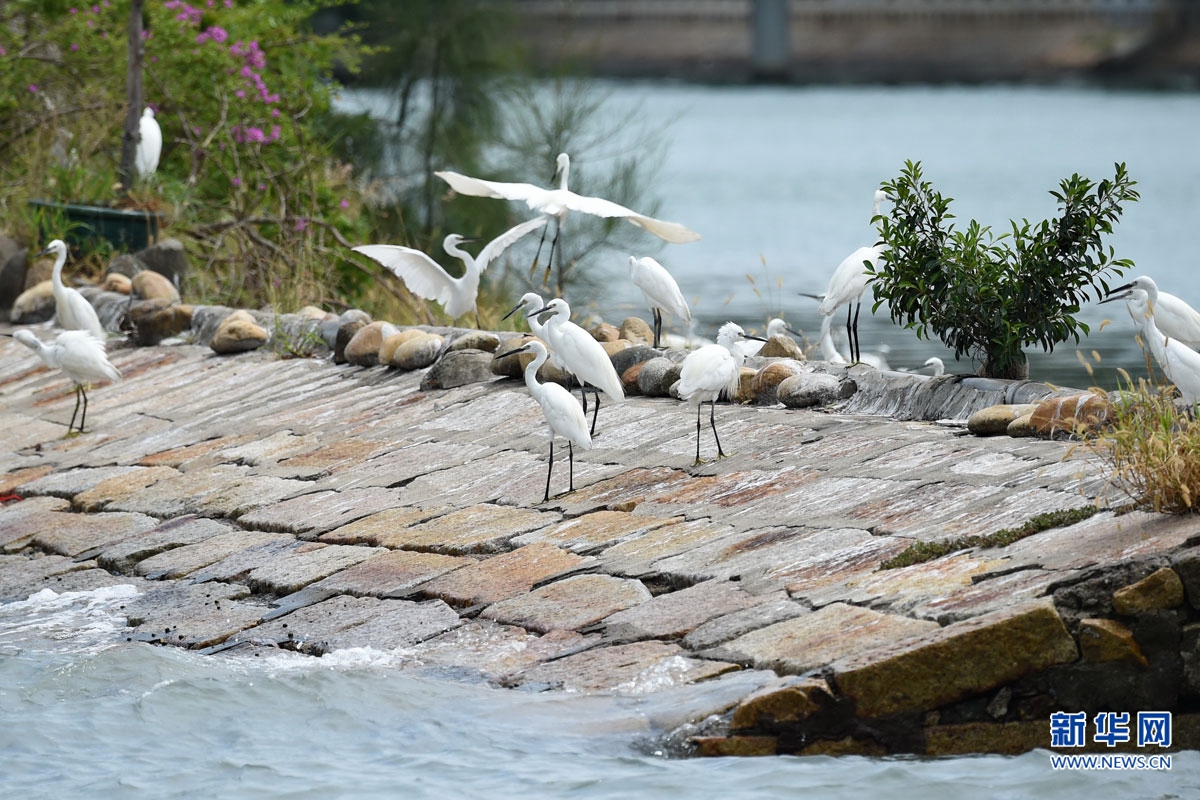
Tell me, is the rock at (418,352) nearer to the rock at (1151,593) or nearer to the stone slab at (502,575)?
the stone slab at (502,575)

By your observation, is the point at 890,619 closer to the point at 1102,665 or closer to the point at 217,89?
the point at 1102,665

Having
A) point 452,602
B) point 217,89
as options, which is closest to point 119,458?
point 452,602

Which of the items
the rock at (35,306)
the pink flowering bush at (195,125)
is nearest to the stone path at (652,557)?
the rock at (35,306)

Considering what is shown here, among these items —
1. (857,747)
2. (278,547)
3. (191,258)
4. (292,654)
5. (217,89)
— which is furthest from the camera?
(217,89)

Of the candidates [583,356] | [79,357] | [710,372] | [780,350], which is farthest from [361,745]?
[79,357]

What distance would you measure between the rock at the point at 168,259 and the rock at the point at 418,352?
3207 millimetres

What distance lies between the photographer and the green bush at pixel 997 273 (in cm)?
601

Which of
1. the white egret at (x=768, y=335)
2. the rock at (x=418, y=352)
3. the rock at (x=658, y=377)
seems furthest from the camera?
the rock at (x=418, y=352)

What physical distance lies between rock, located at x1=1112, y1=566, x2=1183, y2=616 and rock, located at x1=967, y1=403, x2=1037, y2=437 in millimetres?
1685

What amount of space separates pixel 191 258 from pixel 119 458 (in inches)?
166

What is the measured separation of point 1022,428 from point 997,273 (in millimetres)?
874

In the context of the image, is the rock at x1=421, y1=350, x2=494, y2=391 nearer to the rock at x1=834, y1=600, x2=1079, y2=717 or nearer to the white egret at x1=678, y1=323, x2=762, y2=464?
the white egret at x1=678, y1=323, x2=762, y2=464

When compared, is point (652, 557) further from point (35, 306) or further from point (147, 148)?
point (147, 148)

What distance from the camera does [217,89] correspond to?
13062 millimetres
